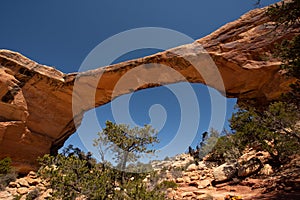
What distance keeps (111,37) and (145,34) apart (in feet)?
7.17

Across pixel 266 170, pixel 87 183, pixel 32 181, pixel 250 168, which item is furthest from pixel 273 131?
pixel 32 181

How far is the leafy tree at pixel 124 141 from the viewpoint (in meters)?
6.24

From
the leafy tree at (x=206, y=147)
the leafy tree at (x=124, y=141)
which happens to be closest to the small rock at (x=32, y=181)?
the leafy tree at (x=124, y=141)

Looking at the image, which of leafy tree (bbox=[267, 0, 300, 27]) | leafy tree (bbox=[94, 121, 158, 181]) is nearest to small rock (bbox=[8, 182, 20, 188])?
leafy tree (bbox=[94, 121, 158, 181])

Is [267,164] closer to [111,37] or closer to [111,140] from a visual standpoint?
[111,140]

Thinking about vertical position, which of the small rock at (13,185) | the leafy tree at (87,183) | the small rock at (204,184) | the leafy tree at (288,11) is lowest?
the leafy tree at (87,183)

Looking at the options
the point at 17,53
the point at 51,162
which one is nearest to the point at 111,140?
the point at 51,162

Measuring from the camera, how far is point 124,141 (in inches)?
245

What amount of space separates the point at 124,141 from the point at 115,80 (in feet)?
28.3

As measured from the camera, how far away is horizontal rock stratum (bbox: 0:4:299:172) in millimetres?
11750

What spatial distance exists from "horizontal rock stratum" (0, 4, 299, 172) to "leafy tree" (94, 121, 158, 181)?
23.6ft

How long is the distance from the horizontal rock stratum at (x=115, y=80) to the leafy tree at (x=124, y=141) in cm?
720

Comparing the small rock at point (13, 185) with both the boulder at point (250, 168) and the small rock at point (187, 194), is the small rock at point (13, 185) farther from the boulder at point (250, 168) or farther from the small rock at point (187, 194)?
the boulder at point (250, 168)

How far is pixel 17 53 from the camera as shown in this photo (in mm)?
14203
